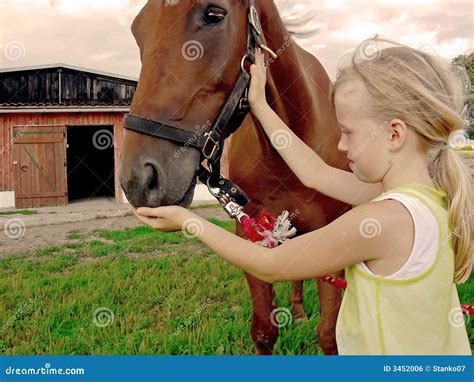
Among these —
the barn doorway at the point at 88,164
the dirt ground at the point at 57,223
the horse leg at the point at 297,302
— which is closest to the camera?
the horse leg at the point at 297,302

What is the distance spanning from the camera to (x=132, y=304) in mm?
3631

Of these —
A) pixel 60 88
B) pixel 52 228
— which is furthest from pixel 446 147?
pixel 60 88

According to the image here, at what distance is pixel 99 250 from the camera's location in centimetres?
554

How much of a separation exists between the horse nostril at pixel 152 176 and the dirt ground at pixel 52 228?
12.8 feet

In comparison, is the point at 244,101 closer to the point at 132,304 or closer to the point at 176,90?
the point at 176,90

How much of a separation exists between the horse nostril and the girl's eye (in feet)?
1.70

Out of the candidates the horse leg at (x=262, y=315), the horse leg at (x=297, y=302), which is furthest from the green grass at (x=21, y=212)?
the horse leg at (x=262, y=315)

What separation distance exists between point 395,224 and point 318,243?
18cm

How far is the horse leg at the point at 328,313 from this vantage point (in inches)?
93.4

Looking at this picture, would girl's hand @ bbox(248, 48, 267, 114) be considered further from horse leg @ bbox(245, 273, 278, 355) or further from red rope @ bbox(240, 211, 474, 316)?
horse leg @ bbox(245, 273, 278, 355)

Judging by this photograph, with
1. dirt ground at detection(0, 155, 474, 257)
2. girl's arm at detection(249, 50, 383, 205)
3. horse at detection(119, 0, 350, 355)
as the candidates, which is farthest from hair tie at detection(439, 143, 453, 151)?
dirt ground at detection(0, 155, 474, 257)

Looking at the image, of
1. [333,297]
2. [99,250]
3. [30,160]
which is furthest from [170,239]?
[30,160]

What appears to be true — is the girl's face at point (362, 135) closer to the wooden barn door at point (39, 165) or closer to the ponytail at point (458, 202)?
the ponytail at point (458, 202)

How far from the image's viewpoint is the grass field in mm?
2926
